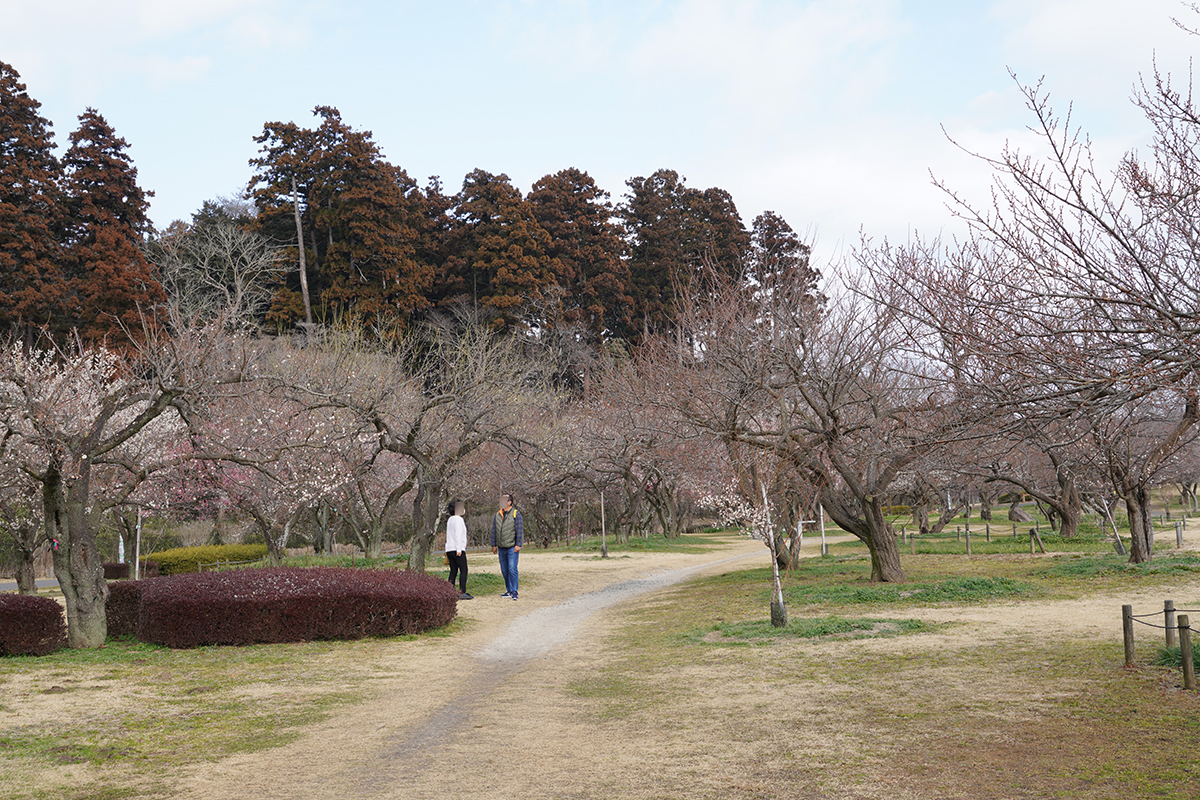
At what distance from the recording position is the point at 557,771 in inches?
227

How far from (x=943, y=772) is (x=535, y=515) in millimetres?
32353

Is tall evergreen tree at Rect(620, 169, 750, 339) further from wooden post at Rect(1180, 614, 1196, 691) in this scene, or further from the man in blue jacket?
wooden post at Rect(1180, 614, 1196, 691)

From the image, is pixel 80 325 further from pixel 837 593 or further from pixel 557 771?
pixel 557 771

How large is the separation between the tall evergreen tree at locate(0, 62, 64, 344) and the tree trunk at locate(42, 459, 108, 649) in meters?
21.2

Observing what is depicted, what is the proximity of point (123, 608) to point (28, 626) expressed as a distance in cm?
169

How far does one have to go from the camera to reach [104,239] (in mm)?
31453

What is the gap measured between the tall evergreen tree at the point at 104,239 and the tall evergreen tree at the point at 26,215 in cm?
64

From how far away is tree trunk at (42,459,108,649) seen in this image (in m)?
11.2

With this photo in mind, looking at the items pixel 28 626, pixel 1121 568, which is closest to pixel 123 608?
pixel 28 626

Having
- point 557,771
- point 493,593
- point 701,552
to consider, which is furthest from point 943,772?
point 701,552

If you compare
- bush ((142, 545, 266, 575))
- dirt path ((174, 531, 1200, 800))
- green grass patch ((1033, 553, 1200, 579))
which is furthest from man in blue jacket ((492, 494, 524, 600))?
bush ((142, 545, 266, 575))

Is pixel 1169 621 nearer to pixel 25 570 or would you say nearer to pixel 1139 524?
pixel 1139 524

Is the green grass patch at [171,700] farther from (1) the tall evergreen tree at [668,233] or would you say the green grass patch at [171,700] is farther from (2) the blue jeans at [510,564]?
(1) the tall evergreen tree at [668,233]

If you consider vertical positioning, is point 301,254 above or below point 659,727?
above
